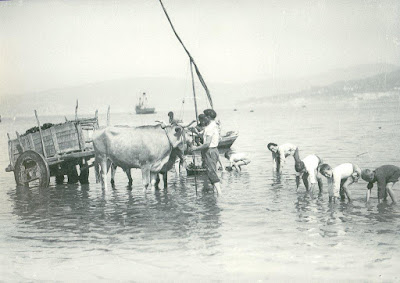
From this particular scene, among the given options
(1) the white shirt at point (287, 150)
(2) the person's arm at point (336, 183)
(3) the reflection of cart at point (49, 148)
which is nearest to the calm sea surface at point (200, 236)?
(2) the person's arm at point (336, 183)

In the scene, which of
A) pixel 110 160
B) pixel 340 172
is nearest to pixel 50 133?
pixel 110 160

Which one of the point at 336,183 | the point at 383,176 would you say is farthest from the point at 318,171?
the point at 383,176

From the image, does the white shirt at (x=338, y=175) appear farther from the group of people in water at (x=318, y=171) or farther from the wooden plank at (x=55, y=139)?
the wooden plank at (x=55, y=139)

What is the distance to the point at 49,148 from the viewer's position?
1396cm

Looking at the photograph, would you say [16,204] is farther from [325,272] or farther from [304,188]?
[325,272]

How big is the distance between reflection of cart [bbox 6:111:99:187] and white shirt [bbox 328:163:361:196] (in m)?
6.97

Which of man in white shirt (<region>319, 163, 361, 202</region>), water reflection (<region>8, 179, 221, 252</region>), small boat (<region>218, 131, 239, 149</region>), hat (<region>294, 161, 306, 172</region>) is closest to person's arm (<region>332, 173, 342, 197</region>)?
man in white shirt (<region>319, 163, 361, 202</region>)

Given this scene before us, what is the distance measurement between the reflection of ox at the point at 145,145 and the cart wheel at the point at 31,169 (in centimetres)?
238

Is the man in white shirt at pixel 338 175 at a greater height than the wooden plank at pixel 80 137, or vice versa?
the wooden plank at pixel 80 137

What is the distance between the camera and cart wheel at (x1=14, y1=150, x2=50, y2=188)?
13641 millimetres

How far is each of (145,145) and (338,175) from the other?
192 inches

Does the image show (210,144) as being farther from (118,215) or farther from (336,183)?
(336,183)

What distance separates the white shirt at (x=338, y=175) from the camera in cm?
957

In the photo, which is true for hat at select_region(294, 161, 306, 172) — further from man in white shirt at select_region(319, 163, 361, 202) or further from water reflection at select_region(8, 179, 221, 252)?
water reflection at select_region(8, 179, 221, 252)
